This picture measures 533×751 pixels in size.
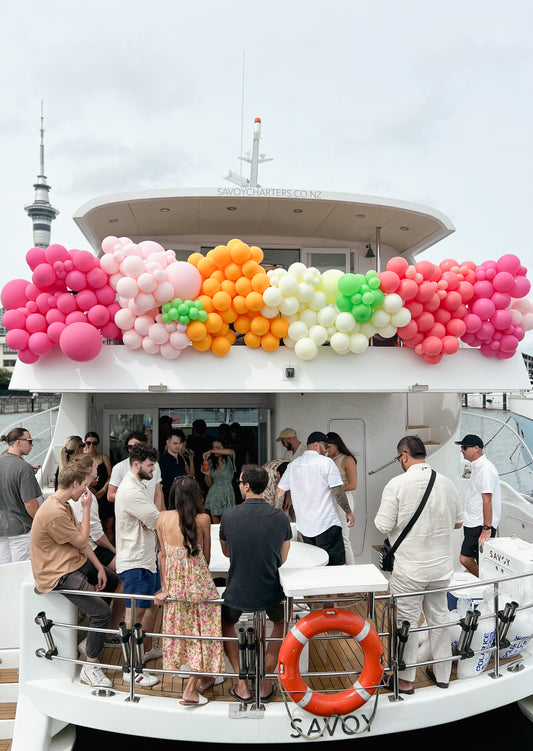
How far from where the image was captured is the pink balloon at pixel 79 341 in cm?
507

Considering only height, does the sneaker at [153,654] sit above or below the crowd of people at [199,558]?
Result: below

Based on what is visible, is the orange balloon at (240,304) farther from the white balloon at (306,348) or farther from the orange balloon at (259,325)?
the white balloon at (306,348)

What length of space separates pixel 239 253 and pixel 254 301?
1.51 feet

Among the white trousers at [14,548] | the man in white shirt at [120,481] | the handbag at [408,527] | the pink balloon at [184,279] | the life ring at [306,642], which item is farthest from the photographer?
the pink balloon at [184,279]

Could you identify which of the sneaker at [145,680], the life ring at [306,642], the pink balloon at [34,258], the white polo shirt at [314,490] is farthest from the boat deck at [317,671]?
the pink balloon at [34,258]

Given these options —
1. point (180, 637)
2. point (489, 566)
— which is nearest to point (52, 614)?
point (180, 637)

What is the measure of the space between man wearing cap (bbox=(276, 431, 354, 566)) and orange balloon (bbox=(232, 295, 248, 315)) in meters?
1.46

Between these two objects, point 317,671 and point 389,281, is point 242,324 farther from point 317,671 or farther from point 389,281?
point 317,671

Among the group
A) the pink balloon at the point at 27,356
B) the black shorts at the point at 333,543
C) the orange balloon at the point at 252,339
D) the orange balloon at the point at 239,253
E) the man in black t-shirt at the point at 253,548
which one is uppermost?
Answer: the orange balloon at the point at 239,253

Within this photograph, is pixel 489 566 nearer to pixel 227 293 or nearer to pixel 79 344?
pixel 227 293

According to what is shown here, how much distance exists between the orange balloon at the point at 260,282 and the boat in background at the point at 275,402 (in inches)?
15.2

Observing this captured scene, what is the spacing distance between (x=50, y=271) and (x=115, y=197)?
1.78m

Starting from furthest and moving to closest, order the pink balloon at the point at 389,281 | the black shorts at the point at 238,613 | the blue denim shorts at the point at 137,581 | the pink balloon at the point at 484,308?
the pink balloon at the point at 484,308
the pink balloon at the point at 389,281
the blue denim shorts at the point at 137,581
the black shorts at the point at 238,613

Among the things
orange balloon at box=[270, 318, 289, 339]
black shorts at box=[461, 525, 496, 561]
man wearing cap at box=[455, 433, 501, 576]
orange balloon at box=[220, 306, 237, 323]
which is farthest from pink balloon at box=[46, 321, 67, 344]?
black shorts at box=[461, 525, 496, 561]
